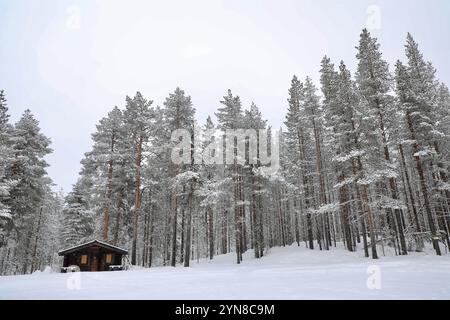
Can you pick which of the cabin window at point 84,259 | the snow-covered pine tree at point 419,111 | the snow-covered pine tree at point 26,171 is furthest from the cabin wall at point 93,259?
the snow-covered pine tree at point 419,111

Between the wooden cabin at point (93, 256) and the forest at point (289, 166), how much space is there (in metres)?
1.42

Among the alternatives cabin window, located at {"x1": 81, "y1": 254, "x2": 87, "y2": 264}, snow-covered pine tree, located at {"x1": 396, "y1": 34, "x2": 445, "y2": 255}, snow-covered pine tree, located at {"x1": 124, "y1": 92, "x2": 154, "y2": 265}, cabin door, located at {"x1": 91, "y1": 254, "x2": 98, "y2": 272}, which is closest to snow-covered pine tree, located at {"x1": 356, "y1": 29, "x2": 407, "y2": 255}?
snow-covered pine tree, located at {"x1": 396, "y1": 34, "x2": 445, "y2": 255}

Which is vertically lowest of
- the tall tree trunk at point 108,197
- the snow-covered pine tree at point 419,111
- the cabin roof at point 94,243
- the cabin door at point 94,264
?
the cabin door at point 94,264

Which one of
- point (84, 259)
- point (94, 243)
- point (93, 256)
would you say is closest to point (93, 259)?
point (93, 256)

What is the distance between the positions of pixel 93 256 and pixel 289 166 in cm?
2235

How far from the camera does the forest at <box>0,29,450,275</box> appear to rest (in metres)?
20.6

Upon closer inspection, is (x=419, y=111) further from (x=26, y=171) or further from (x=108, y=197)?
(x=26, y=171)

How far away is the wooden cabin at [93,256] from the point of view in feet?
76.1

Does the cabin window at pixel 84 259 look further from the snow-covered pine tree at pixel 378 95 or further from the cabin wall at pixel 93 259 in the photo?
the snow-covered pine tree at pixel 378 95

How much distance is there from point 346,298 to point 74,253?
24435 millimetres

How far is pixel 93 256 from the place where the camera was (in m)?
23.6

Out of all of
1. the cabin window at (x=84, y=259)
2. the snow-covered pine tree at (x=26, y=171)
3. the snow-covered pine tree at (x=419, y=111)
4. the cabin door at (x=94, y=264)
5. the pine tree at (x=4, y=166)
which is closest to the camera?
the pine tree at (x=4, y=166)

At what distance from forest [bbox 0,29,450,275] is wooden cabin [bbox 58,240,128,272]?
1421 millimetres
